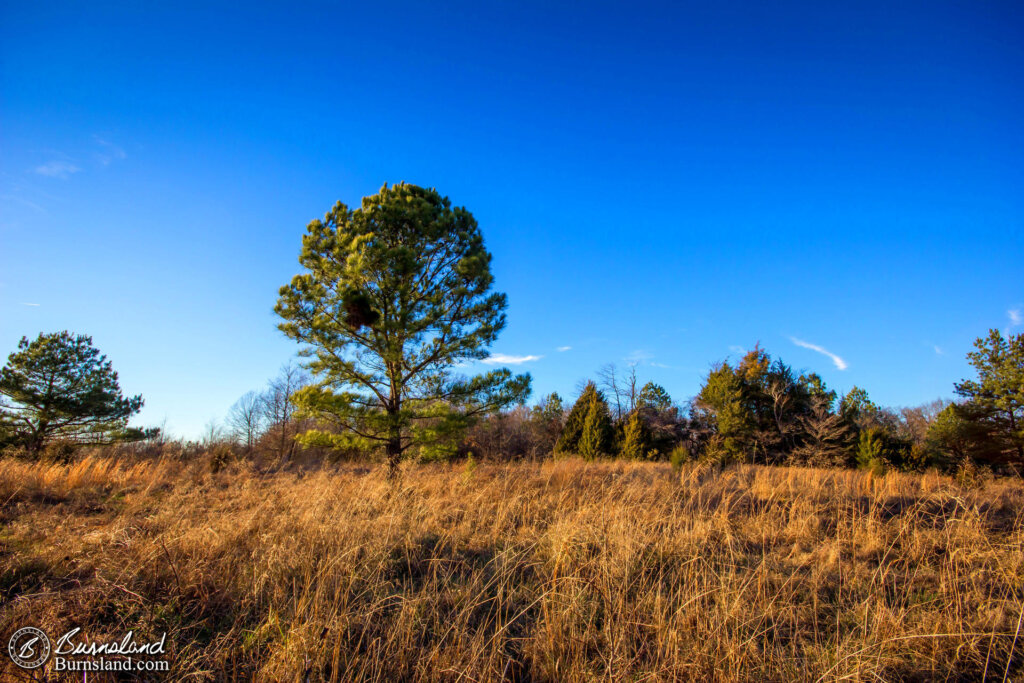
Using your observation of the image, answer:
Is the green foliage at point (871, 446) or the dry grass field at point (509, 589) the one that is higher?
the dry grass field at point (509, 589)

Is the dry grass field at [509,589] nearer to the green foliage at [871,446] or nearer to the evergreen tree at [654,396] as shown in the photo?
the green foliage at [871,446]

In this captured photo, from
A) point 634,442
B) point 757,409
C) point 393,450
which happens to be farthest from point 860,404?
point 393,450

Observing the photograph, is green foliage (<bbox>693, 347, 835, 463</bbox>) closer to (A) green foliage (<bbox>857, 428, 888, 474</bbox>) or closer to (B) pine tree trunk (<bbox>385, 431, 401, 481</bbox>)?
(A) green foliage (<bbox>857, 428, 888, 474</bbox>)

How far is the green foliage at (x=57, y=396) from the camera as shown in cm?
1652

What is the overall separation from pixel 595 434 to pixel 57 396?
2424 cm

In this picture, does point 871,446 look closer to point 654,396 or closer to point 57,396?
point 654,396

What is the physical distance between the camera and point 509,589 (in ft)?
9.33

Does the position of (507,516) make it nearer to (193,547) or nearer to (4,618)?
(193,547)

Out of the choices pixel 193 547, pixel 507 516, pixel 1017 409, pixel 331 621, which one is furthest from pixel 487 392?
pixel 1017 409

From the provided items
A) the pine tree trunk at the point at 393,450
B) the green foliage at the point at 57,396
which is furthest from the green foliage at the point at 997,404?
the green foliage at the point at 57,396

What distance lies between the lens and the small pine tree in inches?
722

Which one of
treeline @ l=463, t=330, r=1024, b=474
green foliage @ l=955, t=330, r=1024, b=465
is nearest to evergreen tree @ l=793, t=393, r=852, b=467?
treeline @ l=463, t=330, r=1024, b=474

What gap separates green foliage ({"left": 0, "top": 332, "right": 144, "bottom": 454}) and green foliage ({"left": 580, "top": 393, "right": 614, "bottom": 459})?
21799 mm

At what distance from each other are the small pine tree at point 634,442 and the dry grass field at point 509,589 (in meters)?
13.3
